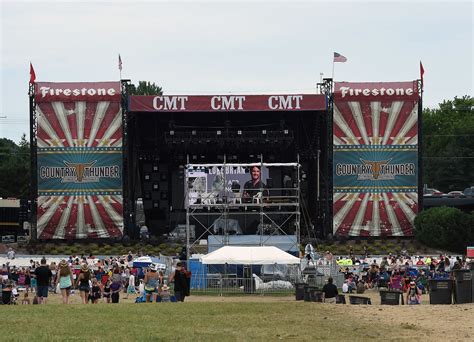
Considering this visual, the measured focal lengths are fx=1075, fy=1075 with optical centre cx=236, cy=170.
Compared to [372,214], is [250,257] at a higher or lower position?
lower

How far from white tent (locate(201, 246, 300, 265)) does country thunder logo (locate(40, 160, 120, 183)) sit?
2250cm

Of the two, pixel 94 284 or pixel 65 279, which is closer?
pixel 65 279

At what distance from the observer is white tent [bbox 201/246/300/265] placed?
34.9m

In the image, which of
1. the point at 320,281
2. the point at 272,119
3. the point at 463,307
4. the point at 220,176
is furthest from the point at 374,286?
the point at 272,119

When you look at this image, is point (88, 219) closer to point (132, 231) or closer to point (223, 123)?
point (132, 231)

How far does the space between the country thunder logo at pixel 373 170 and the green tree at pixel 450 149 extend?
46811 millimetres

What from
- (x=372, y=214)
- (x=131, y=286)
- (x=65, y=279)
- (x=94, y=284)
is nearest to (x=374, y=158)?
(x=372, y=214)

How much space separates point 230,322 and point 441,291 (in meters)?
7.71

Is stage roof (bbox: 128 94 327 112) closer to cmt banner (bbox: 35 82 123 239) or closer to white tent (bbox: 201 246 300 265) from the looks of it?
cmt banner (bbox: 35 82 123 239)

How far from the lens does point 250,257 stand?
35188 millimetres

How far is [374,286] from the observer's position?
1538 inches

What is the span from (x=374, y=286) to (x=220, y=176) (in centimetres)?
1222

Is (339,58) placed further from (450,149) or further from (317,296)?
(450,149)

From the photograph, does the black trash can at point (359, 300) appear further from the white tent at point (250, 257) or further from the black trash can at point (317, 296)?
the white tent at point (250, 257)
